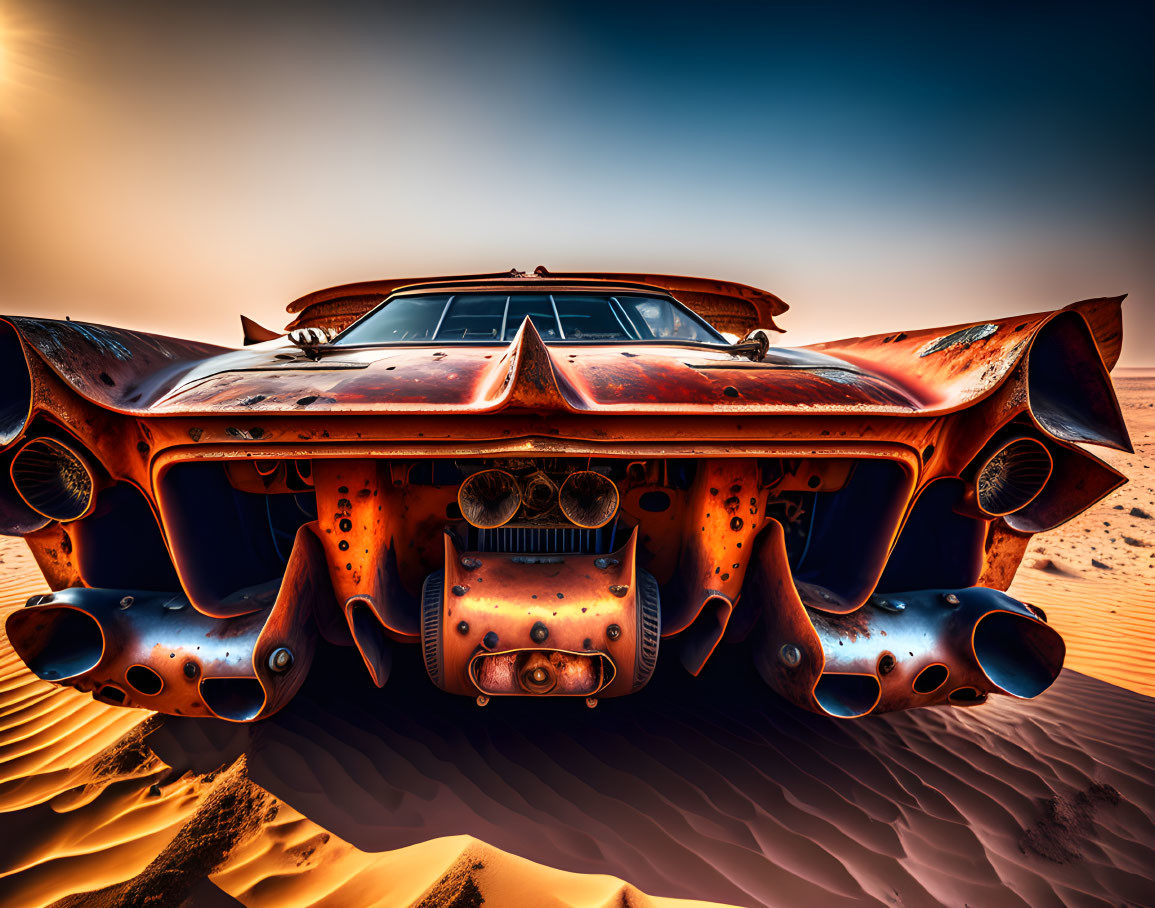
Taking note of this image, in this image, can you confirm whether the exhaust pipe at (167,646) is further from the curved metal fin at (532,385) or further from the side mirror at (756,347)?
the side mirror at (756,347)

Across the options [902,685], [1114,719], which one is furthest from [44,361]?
[1114,719]

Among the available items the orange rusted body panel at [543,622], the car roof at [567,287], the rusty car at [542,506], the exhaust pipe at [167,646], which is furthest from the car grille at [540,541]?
the car roof at [567,287]

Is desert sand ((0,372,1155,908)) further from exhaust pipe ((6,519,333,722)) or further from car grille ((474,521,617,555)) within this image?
car grille ((474,521,617,555))

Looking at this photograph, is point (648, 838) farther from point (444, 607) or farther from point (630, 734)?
point (444, 607)

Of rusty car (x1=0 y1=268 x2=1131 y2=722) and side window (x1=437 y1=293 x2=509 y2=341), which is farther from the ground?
side window (x1=437 y1=293 x2=509 y2=341)

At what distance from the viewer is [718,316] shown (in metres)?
3.66

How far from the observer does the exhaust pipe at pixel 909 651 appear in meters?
1.38

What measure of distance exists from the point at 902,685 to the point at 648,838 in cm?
93

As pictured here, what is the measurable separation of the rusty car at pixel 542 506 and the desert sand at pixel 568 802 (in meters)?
0.39

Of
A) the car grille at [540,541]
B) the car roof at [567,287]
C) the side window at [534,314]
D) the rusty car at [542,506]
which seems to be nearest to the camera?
the rusty car at [542,506]

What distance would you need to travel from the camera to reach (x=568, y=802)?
A: 1465 millimetres

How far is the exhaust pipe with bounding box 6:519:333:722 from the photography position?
51.8 inches

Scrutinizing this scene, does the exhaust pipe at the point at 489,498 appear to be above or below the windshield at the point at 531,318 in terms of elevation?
below

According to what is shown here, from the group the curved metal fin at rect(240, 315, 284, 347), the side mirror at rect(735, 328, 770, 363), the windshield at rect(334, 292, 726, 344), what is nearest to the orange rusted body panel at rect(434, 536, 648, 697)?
the side mirror at rect(735, 328, 770, 363)
